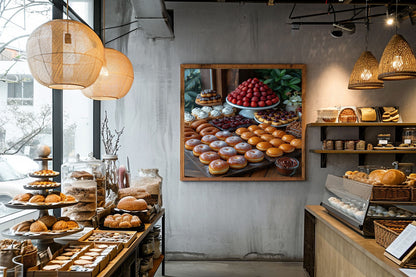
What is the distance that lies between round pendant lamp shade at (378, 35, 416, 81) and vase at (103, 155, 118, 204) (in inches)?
97.4

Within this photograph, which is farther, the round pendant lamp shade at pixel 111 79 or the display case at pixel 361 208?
the display case at pixel 361 208

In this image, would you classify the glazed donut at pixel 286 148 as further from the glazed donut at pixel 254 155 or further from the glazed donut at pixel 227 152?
the glazed donut at pixel 227 152

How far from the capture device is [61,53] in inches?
73.8

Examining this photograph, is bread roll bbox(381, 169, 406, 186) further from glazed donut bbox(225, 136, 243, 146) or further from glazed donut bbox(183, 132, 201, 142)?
glazed donut bbox(183, 132, 201, 142)

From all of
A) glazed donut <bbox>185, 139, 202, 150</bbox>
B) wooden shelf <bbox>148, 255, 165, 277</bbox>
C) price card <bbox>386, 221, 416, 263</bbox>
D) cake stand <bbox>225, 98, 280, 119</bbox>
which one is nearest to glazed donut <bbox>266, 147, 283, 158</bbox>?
cake stand <bbox>225, 98, 280, 119</bbox>

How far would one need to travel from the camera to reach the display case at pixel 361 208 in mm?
2832

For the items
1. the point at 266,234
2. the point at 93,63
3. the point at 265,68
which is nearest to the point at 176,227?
the point at 266,234

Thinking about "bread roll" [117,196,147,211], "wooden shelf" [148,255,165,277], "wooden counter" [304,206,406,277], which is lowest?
"wooden shelf" [148,255,165,277]

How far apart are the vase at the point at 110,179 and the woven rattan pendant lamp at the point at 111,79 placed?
84cm

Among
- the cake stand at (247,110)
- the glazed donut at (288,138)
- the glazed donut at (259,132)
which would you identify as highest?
the cake stand at (247,110)

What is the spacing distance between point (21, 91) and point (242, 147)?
110 inches

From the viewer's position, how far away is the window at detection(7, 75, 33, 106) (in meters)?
2.92

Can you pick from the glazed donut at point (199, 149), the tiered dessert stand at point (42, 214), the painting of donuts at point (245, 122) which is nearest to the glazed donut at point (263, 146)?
the painting of donuts at point (245, 122)

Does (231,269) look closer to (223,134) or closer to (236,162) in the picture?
(236,162)
